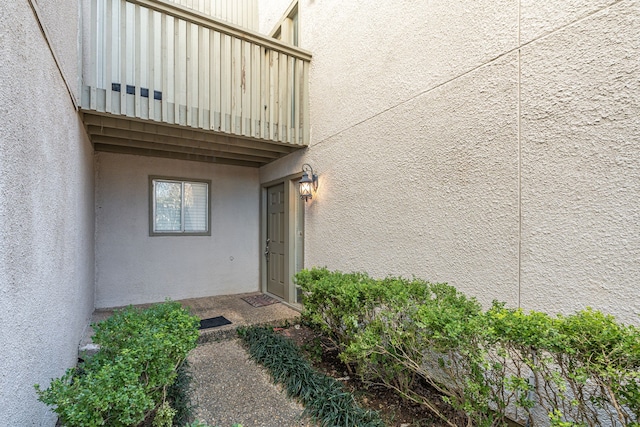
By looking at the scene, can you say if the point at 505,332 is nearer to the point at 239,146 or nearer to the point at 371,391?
the point at 371,391

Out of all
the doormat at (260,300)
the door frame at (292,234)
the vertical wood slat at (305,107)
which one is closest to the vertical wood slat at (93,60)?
the vertical wood slat at (305,107)

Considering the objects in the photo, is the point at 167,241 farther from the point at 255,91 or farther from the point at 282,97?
the point at 282,97

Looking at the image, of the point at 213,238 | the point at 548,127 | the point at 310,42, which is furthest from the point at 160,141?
the point at 548,127

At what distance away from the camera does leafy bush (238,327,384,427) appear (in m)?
2.43

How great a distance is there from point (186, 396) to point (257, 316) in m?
2.04

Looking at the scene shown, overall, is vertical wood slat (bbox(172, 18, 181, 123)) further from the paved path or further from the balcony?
the paved path

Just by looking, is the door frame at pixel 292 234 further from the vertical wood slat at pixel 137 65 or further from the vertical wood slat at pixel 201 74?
the vertical wood slat at pixel 137 65

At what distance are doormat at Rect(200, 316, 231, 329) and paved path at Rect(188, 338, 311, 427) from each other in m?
0.58

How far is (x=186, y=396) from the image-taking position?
2.69m

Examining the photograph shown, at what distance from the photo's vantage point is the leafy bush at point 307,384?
2.43 meters

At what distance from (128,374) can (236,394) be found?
1440 mm

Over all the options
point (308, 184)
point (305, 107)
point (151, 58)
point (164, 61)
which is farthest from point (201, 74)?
point (308, 184)

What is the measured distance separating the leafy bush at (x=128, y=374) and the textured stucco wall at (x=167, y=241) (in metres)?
3.32

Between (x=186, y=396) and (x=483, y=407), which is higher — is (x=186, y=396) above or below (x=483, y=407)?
below
